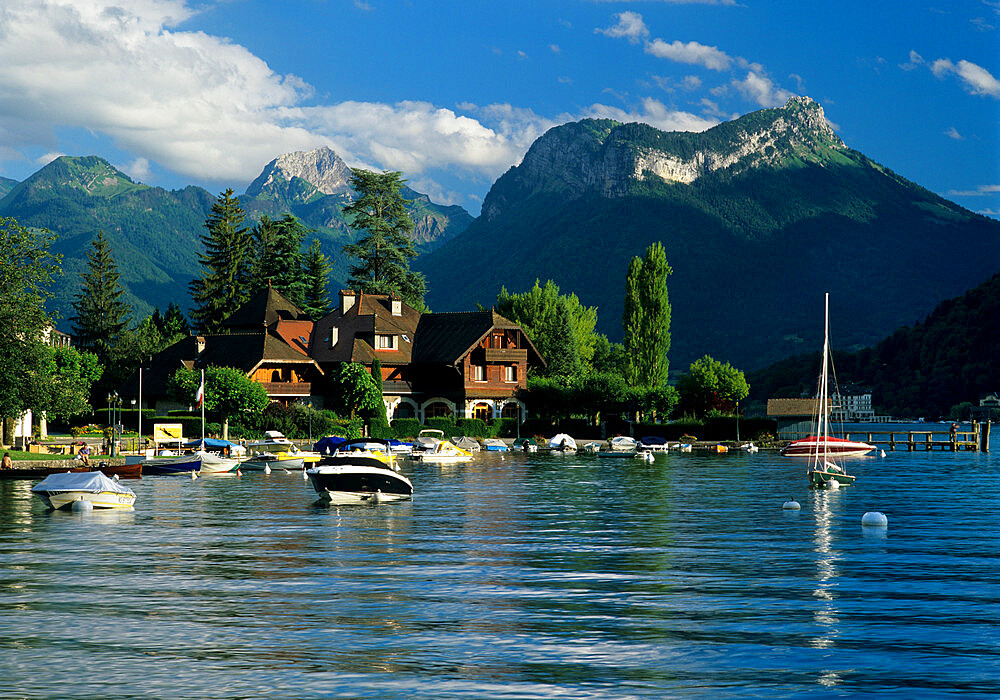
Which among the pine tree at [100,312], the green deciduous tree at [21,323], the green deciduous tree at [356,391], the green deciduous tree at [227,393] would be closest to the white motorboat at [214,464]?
the green deciduous tree at [21,323]

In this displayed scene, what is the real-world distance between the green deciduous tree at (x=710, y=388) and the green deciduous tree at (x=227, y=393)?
56.9 metres

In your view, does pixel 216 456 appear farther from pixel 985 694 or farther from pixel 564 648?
pixel 985 694

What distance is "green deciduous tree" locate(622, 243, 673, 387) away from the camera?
140375 millimetres

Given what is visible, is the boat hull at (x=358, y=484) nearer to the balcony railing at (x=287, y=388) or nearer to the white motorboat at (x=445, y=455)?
the white motorboat at (x=445, y=455)

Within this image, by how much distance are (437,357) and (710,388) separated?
36267 millimetres

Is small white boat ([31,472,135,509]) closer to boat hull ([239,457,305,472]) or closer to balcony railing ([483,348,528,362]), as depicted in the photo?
boat hull ([239,457,305,472])

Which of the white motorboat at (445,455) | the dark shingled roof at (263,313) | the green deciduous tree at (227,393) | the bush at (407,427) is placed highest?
the dark shingled roof at (263,313)

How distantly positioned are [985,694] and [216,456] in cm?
7652

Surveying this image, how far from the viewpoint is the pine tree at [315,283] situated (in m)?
161

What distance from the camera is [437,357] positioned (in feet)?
439

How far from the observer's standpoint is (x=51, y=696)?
66.7ft

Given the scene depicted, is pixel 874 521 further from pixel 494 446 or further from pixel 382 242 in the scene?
pixel 382 242

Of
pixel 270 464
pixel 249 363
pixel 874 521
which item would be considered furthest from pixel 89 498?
pixel 249 363

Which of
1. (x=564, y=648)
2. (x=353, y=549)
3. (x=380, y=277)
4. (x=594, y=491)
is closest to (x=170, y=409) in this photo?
(x=380, y=277)
